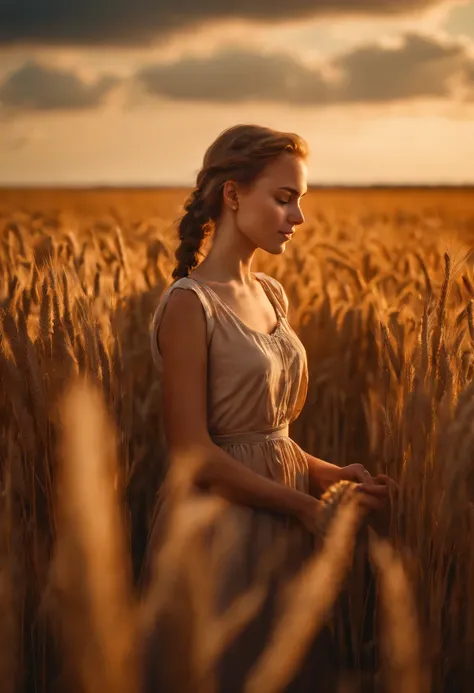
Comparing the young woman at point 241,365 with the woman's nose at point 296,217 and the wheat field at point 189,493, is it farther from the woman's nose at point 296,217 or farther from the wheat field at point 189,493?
the wheat field at point 189,493

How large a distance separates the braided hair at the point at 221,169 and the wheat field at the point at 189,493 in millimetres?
274

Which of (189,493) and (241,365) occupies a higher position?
(241,365)

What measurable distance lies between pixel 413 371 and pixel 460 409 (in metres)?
0.21

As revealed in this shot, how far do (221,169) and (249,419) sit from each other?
53 cm

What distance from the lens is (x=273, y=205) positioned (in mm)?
1665

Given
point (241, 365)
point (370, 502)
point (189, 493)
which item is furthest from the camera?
point (241, 365)

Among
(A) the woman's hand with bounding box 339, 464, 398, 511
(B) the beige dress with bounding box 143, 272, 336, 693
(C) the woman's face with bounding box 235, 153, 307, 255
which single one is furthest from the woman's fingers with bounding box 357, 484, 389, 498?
(C) the woman's face with bounding box 235, 153, 307, 255

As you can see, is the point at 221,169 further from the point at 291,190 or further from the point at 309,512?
the point at 309,512

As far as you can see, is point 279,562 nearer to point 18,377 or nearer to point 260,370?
point 260,370

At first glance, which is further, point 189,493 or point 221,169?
point 221,169

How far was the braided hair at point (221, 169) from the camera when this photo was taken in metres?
1.67

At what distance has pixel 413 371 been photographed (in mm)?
1511

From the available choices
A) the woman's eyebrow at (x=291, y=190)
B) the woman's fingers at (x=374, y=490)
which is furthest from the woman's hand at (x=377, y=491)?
the woman's eyebrow at (x=291, y=190)

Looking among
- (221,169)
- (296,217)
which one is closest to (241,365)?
(296,217)
